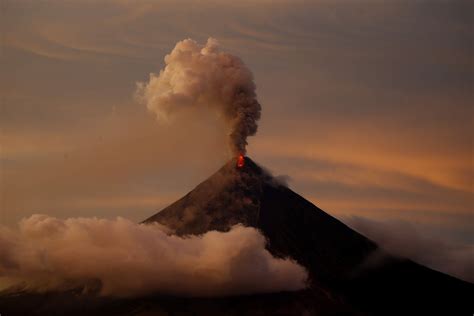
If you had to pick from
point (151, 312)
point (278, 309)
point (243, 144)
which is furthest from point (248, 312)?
point (243, 144)

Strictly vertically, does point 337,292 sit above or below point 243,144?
below

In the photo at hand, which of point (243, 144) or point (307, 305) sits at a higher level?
point (243, 144)

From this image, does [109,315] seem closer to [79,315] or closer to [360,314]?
[79,315]

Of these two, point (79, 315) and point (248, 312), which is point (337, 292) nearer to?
point (248, 312)

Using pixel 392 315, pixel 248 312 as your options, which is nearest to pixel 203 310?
pixel 248 312

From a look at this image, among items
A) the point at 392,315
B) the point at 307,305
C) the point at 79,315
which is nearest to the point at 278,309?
the point at 307,305

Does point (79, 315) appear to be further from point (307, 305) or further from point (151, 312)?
point (307, 305)

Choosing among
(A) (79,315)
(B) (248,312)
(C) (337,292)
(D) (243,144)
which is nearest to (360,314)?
(C) (337,292)
